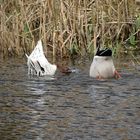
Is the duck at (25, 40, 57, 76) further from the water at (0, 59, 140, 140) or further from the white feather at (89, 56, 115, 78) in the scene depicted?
the white feather at (89, 56, 115, 78)

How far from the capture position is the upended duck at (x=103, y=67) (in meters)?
12.2

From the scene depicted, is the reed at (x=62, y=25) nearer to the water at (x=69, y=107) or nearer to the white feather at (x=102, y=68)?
the water at (x=69, y=107)

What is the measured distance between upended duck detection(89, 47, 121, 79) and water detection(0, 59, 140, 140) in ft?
0.51

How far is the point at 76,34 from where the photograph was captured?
15.1m

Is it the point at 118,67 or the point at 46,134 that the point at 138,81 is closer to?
the point at 118,67

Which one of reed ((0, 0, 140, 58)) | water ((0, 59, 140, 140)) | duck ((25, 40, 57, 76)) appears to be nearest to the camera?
water ((0, 59, 140, 140))

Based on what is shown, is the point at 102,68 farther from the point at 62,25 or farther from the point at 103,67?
the point at 62,25

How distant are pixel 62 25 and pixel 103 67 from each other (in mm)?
2815

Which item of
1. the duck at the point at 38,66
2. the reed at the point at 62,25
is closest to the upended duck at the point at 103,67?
the duck at the point at 38,66

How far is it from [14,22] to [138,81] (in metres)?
4.39

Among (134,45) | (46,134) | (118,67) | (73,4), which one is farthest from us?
(134,45)

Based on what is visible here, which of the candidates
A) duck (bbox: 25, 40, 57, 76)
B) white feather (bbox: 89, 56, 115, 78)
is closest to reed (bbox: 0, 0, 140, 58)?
duck (bbox: 25, 40, 57, 76)

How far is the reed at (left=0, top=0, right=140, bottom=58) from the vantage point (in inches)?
583

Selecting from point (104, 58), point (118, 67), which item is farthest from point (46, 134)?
point (118, 67)
